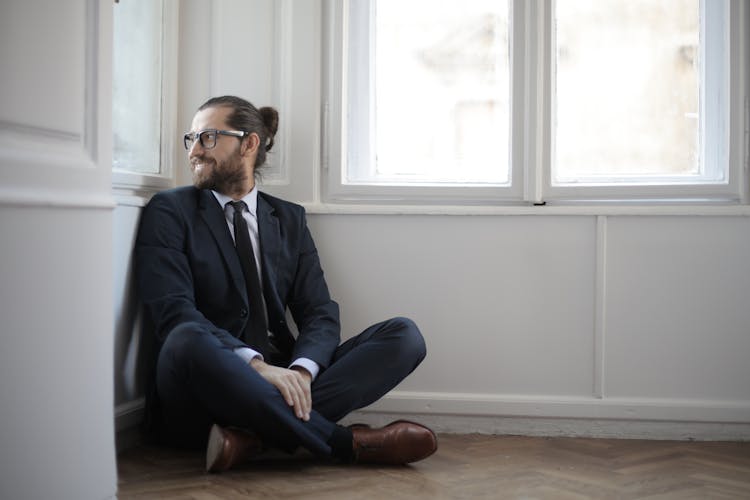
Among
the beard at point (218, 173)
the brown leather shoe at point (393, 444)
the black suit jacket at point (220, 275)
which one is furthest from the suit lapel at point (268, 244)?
the brown leather shoe at point (393, 444)

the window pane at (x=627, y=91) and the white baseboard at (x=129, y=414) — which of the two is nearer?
the white baseboard at (x=129, y=414)

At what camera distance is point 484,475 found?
2348mm

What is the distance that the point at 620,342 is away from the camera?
9.55 ft

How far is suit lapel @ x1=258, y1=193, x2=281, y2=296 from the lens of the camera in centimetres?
266

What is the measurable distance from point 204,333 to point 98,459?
60 centimetres

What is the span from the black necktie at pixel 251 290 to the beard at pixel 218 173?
0.36ft

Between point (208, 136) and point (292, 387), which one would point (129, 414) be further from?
point (208, 136)

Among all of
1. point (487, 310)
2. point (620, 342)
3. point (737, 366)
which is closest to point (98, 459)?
point (487, 310)

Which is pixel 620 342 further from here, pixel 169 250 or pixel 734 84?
pixel 169 250

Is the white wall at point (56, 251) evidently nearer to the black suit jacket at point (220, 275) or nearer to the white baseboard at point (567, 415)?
the black suit jacket at point (220, 275)

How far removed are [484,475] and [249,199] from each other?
3.94ft

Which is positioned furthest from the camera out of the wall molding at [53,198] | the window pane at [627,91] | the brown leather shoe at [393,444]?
the window pane at [627,91]

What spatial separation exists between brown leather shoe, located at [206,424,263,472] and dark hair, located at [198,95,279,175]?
3.20ft

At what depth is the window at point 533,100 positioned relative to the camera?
2957 millimetres
